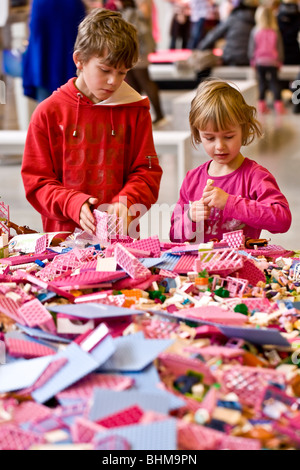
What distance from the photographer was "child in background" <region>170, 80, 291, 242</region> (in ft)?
5.66

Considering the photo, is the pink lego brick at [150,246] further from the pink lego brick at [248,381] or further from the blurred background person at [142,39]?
the blurred background person at [142,39]

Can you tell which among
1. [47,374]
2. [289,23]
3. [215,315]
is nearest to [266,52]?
[289,23]

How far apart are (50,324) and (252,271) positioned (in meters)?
0.51

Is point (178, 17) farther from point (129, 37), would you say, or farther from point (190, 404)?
point (190, 404)

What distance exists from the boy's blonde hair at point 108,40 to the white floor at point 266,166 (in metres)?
1.11

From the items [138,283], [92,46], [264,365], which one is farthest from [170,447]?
[92,46]

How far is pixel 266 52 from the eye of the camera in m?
7.72

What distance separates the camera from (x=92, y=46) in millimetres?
1811

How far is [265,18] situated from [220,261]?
22.5ft

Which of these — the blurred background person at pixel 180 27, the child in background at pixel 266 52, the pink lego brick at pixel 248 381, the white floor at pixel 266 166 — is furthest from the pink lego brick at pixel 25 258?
the blurred background person at pixel 180 27

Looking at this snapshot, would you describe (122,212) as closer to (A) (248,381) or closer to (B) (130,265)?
(B) (130,265)

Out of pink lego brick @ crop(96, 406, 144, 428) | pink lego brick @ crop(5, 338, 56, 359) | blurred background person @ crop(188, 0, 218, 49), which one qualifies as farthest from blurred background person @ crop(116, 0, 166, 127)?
pink lego brick @ crop(96, 406, 144, 428)

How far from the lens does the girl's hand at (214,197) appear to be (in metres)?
1.70

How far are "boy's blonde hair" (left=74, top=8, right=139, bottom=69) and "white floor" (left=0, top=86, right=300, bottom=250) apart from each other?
111 cm
